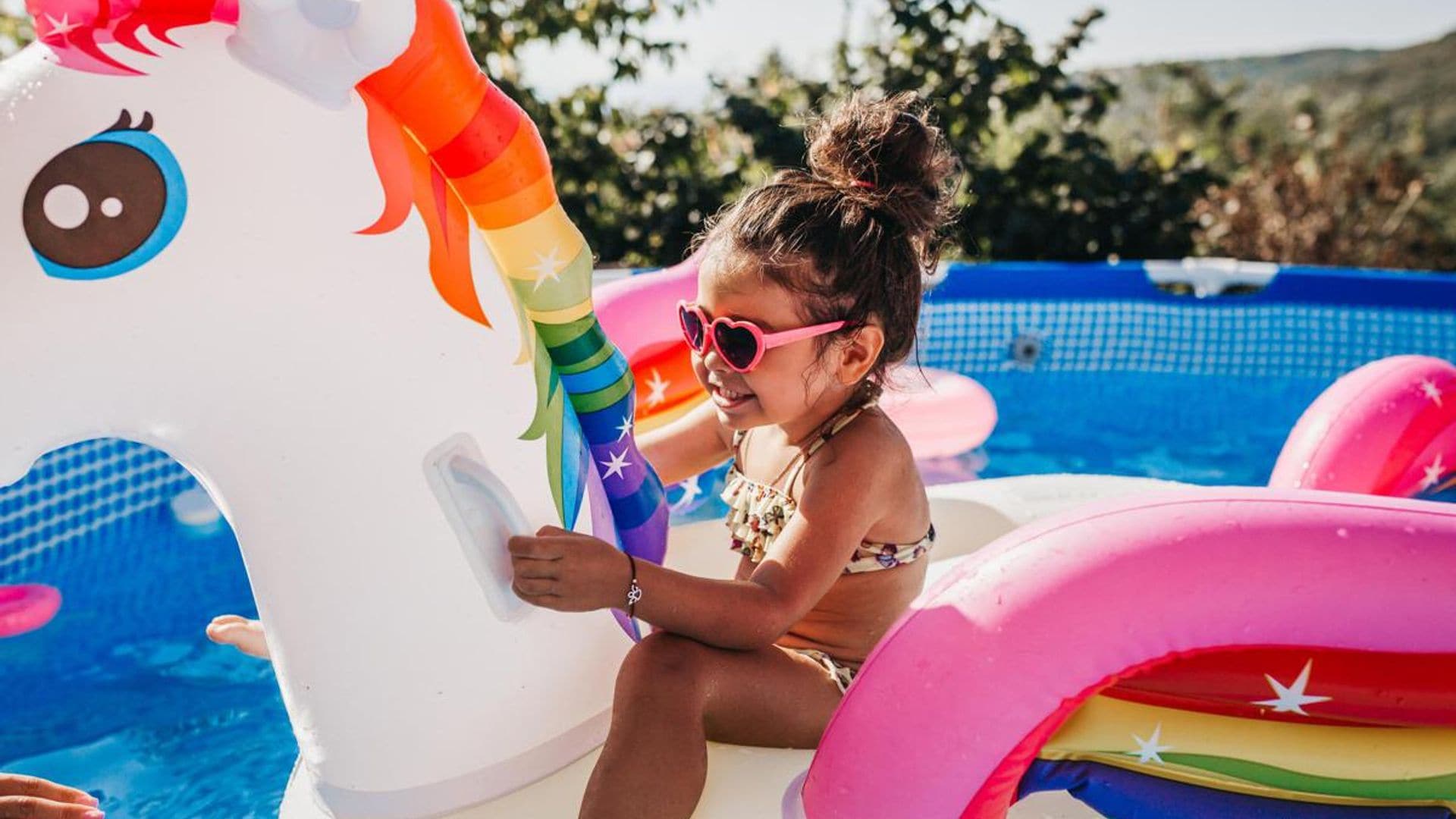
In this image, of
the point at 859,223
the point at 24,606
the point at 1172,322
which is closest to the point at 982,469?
the point at 1172,322

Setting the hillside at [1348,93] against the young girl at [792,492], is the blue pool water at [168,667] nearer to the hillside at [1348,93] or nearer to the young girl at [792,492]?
the young girl at [792,492]

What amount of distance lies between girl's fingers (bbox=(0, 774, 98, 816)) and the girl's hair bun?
137 centimetres

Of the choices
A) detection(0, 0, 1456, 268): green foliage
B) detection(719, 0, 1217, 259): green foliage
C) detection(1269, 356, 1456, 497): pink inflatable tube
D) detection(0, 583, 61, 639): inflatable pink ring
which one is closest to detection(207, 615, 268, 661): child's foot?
detection(0, 583, 61, 639): inflatable pink ring

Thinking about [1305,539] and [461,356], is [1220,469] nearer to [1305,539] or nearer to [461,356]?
[1305,539]

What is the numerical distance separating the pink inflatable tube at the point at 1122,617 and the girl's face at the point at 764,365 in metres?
0.47

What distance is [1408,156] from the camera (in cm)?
1007

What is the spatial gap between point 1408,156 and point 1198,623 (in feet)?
33.5

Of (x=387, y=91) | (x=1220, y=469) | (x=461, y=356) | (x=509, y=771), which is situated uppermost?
(x=387, y=91)

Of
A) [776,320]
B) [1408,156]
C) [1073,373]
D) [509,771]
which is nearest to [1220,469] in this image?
[1073,373]

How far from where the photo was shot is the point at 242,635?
1871mm

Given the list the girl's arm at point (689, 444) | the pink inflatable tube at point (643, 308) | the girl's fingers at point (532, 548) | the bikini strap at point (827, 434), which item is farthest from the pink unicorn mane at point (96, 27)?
the pink inflatable tube at point (643, 308)

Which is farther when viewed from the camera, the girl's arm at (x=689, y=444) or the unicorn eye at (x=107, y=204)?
the girl's arm at (x=689, y=444)

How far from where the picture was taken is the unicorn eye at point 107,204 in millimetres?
1198

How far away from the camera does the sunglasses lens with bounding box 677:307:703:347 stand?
1.85 m
